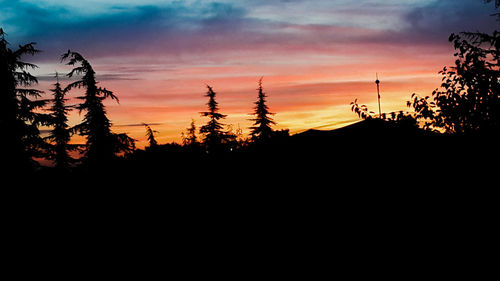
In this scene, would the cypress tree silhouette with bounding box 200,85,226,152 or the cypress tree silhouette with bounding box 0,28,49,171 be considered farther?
the cypress tree silhouette with bounding box 200,85,226,152

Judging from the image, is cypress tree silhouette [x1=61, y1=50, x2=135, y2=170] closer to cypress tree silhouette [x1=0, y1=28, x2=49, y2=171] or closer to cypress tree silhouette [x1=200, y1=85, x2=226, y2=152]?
cypress tree silhouette [x1=0, y1=28, x2=49, y2=171]

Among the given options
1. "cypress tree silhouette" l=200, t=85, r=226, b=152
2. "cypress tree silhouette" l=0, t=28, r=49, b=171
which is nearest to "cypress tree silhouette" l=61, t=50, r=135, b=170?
"cypress tree silhouette" l=0, t=28, r=49, b=171

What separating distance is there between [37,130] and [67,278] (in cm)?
2493

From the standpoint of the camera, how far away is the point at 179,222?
8156 mm

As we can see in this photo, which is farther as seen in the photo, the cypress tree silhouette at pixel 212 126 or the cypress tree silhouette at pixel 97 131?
the cypress tree silhouette at pixel 212 126

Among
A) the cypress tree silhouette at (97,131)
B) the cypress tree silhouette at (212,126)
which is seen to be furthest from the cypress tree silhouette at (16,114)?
the cypress tree silhouette at (212,126)

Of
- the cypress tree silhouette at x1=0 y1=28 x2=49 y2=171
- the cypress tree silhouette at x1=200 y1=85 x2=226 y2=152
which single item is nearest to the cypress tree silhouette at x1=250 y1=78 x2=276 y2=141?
the cypress tree silhouette at x1=200 y1=85 x2=226 y2=152

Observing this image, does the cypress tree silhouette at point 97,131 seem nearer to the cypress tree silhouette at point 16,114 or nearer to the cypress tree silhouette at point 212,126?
the cypress tree silhouette at point 16,114

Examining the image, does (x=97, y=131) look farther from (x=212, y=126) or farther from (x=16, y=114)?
(x=212, y=126)

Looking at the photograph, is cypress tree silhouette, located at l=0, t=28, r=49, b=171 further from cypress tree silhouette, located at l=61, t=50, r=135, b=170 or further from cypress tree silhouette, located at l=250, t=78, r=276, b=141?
cypress tree silhouette, located at l=250, t=78, r=276, b=141

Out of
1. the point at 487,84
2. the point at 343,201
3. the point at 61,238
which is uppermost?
the point at 487,84

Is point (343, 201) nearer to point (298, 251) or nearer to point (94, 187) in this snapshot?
point (298, 251)

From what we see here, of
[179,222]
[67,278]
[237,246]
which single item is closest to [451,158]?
[237,246]

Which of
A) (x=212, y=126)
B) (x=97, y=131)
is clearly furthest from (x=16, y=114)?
(x=212, y=126)
